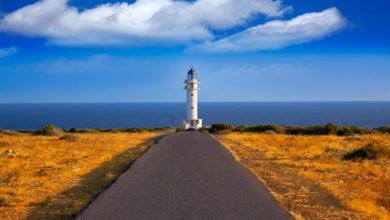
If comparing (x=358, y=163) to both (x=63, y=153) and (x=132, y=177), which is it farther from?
(x=63, y=153)

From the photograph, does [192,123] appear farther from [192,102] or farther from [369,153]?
[369,153]

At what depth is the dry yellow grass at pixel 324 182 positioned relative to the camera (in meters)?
11.2

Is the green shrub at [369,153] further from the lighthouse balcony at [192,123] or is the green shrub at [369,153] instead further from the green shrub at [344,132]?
the lighthouse balcony at [192,123]

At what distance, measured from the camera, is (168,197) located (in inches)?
432

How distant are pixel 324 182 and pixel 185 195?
252 inches

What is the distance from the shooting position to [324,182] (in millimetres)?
15500

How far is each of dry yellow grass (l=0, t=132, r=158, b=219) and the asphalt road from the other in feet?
2.98

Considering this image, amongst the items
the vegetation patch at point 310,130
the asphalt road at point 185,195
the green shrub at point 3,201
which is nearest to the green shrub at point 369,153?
the asphalt road at point 185,195

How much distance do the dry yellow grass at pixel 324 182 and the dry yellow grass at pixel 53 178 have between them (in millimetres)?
5419

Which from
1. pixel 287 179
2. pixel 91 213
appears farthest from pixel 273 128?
pixel 91 213

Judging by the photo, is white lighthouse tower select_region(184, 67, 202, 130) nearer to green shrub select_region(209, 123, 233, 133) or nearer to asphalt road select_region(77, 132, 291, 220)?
green shrub select_region(209, 123, 233, 133)

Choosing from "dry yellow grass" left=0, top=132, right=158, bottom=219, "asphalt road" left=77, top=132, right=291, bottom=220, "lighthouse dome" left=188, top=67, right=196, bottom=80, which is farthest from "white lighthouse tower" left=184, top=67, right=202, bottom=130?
"asphalt road" left=77, top=132, right=291, bottom=220

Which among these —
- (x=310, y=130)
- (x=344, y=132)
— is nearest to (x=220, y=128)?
(x=310, y=130)

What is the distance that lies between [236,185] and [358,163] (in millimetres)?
10313
